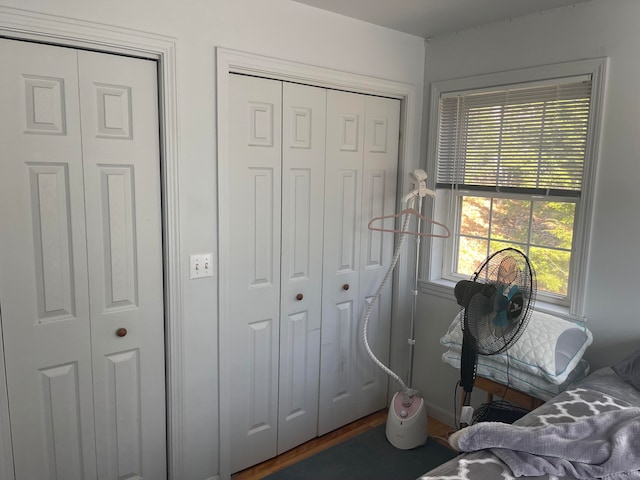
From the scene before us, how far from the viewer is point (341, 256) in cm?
273

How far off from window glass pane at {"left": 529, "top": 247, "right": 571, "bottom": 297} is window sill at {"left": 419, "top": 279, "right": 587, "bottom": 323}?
0.30 ft

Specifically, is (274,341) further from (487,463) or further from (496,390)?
(487,463)

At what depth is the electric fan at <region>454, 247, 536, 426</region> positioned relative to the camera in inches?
76.7

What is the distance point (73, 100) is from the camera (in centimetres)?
178

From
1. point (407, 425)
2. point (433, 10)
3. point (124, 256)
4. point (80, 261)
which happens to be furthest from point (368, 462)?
point (433, 10)

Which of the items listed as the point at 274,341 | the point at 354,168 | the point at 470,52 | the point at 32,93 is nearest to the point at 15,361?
the point at 32,93

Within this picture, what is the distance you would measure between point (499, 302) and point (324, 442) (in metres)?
1.41

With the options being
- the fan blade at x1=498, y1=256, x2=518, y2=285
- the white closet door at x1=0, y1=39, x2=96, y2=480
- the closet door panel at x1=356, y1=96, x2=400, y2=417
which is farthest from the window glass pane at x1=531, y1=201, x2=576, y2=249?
the white closet door at x1=0, y1=39, x2=96, y2=480

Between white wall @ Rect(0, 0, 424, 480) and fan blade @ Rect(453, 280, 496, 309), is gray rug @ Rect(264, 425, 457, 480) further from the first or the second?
fan blade @ Rect(453, 280, 496, 309)

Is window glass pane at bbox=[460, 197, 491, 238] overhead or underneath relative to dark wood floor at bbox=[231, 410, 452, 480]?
overhead

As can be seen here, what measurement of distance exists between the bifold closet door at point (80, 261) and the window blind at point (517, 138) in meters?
1.68

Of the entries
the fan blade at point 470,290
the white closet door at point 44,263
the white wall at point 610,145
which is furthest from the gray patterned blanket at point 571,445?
the white closet door at point 44,263

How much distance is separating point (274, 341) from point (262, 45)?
1444 millimetres

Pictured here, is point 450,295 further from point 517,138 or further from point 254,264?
point 254,264
